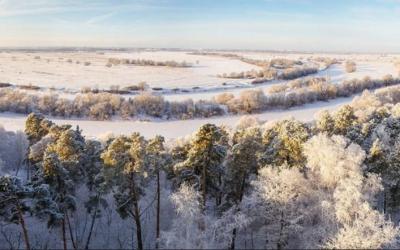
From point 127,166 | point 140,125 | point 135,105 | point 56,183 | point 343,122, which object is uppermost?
point 343,122

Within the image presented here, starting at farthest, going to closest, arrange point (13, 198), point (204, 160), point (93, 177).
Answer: point (93, 177), point (204, 160), point (13, 198)

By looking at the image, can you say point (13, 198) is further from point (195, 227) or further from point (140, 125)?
point (140, 125)

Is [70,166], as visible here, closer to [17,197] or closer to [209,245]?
[17,197]

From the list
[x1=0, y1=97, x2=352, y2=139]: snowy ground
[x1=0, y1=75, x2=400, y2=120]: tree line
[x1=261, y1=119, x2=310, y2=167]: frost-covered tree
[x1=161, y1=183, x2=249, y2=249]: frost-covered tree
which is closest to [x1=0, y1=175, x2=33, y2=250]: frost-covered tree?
[x1=161, y1=183, x2=249, y2=249]: frost-covered tree

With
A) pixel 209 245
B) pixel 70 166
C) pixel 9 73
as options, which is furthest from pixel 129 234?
pixel 9 73

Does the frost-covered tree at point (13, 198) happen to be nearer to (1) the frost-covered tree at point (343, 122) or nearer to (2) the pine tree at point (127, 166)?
(2) the pine tree at point (127, 166)

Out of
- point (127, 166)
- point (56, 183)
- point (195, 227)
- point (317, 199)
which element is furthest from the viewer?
point (317, 199)

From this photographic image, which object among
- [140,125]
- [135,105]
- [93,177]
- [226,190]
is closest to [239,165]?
[226,190]
